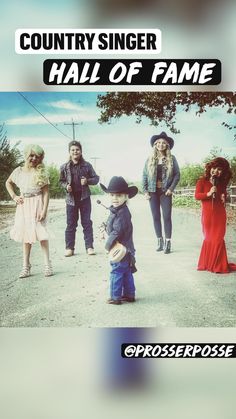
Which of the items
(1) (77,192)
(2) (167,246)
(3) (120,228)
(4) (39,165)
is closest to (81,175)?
(1) (77,192)

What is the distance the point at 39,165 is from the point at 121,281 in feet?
2.49

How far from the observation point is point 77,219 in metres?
2.71

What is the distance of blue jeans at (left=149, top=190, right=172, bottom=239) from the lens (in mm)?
2688

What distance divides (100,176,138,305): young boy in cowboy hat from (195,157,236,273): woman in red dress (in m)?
0.39

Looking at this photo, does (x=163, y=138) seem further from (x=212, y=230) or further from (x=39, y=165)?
(x=39, y=165)

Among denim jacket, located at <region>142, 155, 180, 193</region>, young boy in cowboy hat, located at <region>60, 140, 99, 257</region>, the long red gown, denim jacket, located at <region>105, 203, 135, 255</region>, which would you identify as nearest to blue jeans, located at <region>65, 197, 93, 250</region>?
young boy in cowboy hat, located at <region>60, 140, 99, 257</region>

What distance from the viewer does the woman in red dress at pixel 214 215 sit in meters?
2.70

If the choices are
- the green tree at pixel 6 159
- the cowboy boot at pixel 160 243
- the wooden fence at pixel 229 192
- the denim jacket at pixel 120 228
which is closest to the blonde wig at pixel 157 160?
the wooden fence at pixel 229 192

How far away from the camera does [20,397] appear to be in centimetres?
251

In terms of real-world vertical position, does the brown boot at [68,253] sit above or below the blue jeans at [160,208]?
below

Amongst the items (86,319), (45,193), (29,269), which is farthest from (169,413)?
(45,193)

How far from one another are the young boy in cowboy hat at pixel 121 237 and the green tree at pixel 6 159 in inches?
19.1

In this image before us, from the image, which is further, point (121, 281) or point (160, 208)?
point (160, 208)

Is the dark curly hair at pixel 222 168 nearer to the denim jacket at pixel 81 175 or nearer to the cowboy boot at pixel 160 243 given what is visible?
the cowboy boot at pixel 160 243
